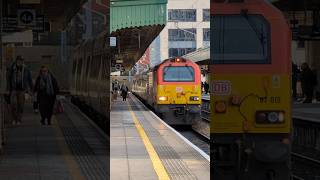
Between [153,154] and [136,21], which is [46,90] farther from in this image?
[153,154]

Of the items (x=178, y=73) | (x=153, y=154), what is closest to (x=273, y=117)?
(x=178, y=73)

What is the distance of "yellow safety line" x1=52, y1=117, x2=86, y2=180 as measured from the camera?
3506 mm

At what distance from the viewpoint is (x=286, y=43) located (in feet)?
10.5

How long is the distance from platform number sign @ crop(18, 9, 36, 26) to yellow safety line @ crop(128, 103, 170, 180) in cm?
264

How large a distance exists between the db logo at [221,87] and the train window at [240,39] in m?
0.11

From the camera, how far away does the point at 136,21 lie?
2.54 m

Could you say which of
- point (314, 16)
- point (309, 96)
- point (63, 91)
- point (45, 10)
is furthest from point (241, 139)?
point (45, 10)

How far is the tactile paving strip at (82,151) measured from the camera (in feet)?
→ 11.9

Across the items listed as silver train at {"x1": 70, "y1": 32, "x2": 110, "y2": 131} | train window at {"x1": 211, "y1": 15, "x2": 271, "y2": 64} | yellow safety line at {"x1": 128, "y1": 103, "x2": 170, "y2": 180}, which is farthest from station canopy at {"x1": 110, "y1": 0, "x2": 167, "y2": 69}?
yellow safety line at {"x1": 128, "y1": 103, "x2": 170, "y2": 180}

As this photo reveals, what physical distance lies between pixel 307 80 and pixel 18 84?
5.26 ft

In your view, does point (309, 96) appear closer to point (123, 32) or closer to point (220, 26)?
point (220, 26)

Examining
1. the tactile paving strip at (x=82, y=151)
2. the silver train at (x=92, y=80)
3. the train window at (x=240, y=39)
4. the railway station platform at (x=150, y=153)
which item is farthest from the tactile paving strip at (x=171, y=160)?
the train window at (x=240, y=39)

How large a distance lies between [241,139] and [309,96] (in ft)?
1.47

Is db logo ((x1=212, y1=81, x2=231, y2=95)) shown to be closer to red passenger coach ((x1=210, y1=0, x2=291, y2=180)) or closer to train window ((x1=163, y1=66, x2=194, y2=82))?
red passenger coach ((x1=210, y1=0, x2=291, y2=180))
